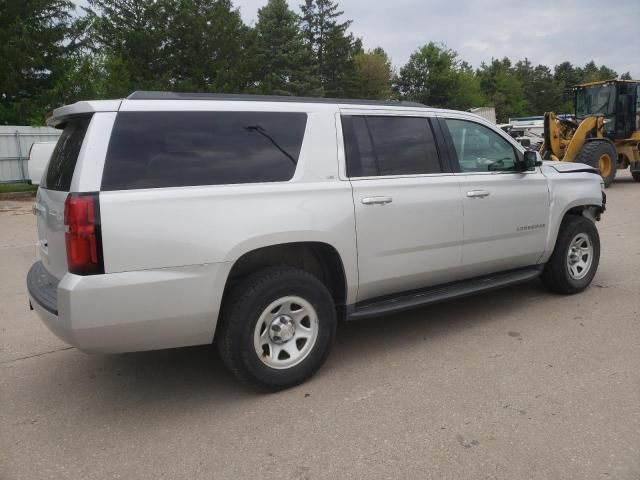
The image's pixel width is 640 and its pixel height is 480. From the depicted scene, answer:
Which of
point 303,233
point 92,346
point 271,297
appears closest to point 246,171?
point 303,233

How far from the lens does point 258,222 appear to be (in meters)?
3.30

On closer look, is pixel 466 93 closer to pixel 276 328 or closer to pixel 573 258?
pixel 573 258

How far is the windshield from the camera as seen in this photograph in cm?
1559

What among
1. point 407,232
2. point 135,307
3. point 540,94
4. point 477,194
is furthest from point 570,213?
point 540,94

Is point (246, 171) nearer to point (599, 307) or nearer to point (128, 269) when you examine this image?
point (128, 269)

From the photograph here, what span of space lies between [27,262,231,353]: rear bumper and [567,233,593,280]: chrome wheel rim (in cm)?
373

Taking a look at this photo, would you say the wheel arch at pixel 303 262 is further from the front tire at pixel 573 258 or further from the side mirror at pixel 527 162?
the front tire at pixel 573 258

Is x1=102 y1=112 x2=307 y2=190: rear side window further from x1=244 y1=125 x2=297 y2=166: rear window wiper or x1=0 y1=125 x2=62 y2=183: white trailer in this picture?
x1=0 y1=125 x2=62 y2=183: white trailer

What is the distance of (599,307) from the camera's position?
504cm

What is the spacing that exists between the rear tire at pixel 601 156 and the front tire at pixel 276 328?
12452mm

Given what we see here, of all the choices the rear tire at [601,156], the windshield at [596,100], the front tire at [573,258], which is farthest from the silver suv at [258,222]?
the windshield at [596,100]

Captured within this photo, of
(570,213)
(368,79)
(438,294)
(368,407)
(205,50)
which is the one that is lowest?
(368,407)

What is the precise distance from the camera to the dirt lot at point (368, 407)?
2.76 meters

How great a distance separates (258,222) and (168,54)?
101 ft
